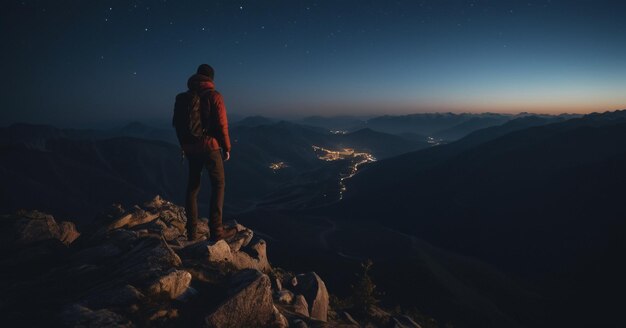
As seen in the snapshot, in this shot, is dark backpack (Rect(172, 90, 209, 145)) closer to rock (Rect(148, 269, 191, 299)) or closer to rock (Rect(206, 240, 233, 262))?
rock (Rect(148, 269, 191, 299))

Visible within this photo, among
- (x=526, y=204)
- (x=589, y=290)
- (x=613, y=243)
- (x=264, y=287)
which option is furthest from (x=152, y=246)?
(x=526, y=204)

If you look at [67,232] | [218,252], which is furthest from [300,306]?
[67,232]

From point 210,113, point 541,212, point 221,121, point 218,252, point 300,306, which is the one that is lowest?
point 541,212

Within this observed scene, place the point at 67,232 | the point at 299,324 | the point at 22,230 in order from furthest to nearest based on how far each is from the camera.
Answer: the point at 67,232 < the point at 22,230 < the point at 299,324

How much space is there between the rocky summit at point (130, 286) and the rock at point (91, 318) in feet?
0.05

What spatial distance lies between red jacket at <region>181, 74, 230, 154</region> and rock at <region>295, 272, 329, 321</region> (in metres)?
7.09

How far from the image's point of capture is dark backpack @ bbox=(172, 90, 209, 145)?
832 cm

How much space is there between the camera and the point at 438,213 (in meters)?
162

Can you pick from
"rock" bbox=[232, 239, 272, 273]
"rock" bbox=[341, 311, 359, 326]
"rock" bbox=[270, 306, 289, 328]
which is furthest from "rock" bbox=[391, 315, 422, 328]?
"rock" bbox=[270, 306, 289, 328]

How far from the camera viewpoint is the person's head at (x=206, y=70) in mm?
8789

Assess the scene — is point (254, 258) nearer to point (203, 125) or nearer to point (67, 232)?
point (67, 232)

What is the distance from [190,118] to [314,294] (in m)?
8.36

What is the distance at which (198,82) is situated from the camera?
855 centimetres

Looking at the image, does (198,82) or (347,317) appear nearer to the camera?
(198,82)
